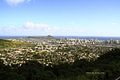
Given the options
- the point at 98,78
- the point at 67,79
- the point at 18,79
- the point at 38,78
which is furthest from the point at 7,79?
the point at 98,78

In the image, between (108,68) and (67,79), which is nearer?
(67,79)

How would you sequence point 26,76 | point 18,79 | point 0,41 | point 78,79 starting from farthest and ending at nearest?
point 0,41 → point 26,76 → point 18,79 → point 78,79

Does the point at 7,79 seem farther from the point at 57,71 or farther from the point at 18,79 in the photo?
the point at 57,71

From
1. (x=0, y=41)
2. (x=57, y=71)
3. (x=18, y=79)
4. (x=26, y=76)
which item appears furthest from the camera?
(x=0, y=41)

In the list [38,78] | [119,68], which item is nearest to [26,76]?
[38,78]

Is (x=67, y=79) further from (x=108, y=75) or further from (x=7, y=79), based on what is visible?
(x=7, y=79)

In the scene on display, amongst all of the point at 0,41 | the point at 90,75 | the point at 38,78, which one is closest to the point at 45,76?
the point at 38,78

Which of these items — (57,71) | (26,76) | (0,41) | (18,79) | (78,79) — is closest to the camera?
(78,79)

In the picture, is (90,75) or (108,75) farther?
(108,75)
